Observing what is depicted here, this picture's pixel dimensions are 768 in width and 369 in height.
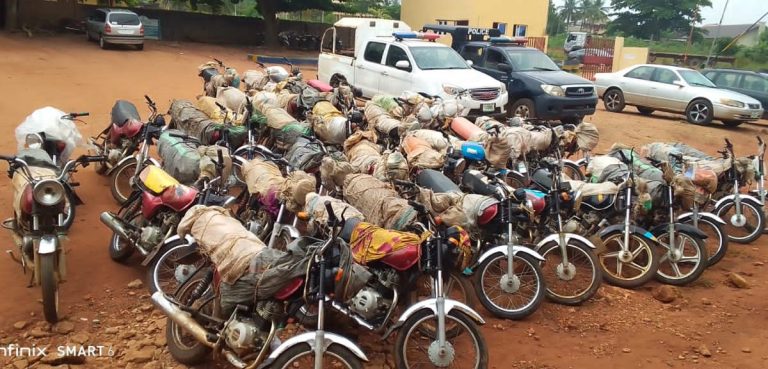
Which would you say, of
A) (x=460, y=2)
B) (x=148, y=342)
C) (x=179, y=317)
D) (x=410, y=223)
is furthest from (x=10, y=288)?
(x=460, y=2)

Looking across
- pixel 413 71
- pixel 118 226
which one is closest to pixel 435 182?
pixel 118 226

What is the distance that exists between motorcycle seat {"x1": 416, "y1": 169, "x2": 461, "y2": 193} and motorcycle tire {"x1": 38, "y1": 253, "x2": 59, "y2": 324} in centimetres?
303

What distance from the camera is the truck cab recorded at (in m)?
12.3

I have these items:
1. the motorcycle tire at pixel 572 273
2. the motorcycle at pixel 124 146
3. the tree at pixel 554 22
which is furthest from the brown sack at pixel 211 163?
the tree at pixel 554 22

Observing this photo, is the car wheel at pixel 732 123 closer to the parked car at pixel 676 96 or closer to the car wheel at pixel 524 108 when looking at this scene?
the parked car at pixel 676 96

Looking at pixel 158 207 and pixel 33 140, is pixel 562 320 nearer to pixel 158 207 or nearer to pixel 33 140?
pixel 158 207

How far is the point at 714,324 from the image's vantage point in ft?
16.5

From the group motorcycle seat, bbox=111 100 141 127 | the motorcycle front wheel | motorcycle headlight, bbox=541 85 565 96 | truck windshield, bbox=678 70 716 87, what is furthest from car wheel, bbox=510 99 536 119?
the motorcycle front wheel

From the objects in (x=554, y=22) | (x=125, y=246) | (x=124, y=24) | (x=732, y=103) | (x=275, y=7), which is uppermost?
(x=554, y=22)

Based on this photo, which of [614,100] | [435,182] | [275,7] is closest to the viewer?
[435,182]

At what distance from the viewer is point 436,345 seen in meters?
3.64

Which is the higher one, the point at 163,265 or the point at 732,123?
the point at 732,123

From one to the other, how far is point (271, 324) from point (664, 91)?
582 inches

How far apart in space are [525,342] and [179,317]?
2458 millimetres
